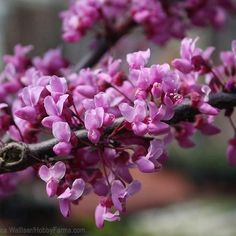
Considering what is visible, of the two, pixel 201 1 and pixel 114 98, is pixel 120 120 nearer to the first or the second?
pixel 114 98

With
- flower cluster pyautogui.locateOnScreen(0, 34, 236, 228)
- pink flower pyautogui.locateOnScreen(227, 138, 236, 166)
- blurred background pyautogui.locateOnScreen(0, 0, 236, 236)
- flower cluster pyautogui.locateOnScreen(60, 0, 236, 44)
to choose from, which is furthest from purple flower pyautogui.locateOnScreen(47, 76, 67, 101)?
blurred background pyautogui.locateOnScreen(0, 0, 236, 236)

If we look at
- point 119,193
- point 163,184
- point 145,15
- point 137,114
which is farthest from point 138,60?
point 163,184

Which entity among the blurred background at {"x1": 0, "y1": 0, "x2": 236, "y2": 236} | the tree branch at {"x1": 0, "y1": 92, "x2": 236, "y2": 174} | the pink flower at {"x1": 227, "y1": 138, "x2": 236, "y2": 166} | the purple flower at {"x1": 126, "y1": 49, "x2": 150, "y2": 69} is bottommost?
→ the blurred background at {"x1": 0, "y1": 0, "x2": 236, "y2": 236}

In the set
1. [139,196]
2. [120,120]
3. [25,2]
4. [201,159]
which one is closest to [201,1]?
[120,120]

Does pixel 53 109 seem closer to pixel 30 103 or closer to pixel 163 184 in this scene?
Answer: pixel 30 103

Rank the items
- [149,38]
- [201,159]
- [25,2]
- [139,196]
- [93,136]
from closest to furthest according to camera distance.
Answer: [93,136]
[149,38]
[139,196]
[201,159]
[25,2]

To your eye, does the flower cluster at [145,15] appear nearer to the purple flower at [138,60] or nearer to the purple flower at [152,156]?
the purple flower at [138,60]

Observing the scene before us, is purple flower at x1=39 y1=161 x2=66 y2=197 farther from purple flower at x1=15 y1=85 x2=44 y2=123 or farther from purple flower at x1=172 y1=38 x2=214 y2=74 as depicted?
purple flower at x1=172 y1=38 x2=214 y2=74
